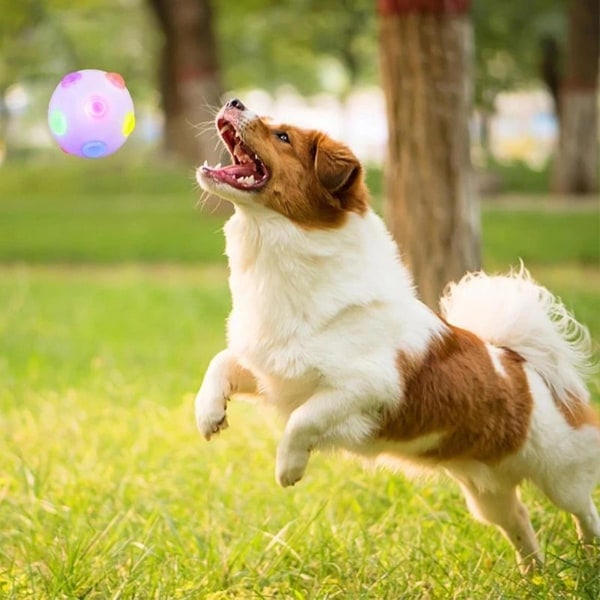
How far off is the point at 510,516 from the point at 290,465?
1.12 meters

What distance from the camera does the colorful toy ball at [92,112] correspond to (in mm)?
5203

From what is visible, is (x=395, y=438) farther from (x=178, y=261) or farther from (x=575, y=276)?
(x=178, y=261)

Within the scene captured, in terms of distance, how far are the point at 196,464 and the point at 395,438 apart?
2.19 meters

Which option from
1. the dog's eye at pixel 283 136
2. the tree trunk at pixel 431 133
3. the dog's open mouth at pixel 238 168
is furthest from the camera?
the tree trunk at pixel 431 133

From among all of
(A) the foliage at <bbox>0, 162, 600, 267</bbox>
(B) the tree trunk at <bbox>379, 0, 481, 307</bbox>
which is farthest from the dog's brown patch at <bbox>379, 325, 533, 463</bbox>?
(A) the foliage at <bbox>0, 162, 600, 267</bbox>

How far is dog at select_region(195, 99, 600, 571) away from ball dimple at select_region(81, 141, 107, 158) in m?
0.96

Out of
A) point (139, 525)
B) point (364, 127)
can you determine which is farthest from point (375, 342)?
point (364, 127)

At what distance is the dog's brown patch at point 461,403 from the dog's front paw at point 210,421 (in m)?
0.61

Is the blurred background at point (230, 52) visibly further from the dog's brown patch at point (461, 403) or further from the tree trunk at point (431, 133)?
the dog's brown patch at point (461, 403)

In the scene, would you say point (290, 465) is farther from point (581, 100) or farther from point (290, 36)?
point (290, 36)

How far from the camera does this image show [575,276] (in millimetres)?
14523

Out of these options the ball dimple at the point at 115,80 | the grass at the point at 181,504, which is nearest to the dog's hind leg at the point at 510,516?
the grass at the point at 181,504

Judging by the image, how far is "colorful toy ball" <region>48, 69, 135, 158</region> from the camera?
5203 millimetres

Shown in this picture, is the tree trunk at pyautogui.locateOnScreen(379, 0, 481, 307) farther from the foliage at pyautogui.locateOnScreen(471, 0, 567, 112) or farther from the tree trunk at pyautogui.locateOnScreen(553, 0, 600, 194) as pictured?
the foliage at pyautogui.locateOnScreen(471, 0, 567, 112)
